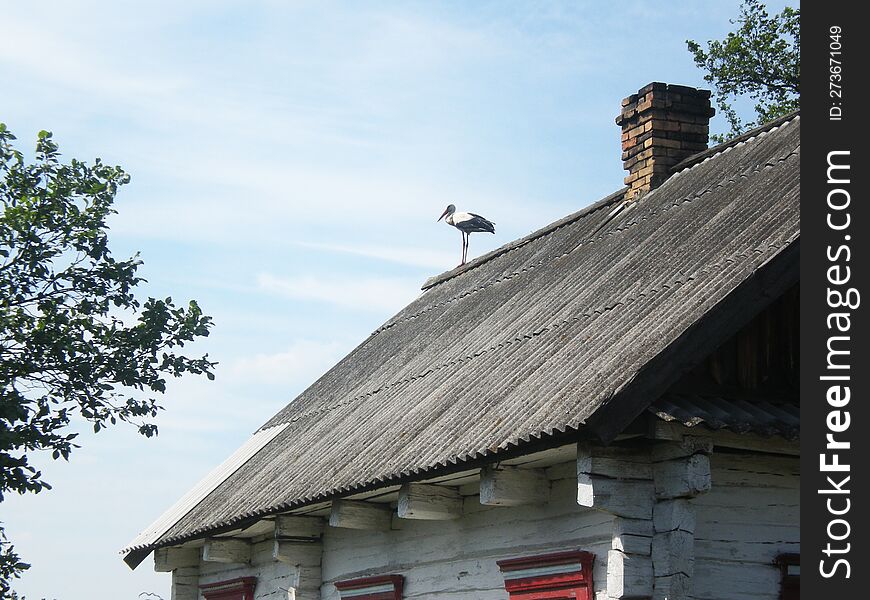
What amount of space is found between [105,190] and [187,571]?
4.21 metres

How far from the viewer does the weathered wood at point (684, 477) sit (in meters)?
7.48

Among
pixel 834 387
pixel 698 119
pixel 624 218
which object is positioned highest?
pixel 698 119

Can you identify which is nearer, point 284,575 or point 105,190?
point 284,575

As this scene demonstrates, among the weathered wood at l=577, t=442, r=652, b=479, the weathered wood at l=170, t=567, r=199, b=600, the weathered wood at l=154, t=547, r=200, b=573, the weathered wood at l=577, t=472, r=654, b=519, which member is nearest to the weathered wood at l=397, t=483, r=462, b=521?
the weathered wood at l=577, t=472, r=654, b=519

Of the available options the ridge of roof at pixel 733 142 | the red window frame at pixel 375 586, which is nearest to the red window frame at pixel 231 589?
the red window frame at pixel 375 586

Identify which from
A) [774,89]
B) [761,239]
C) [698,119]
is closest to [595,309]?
[761,239]

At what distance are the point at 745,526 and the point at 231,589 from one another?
6.60 m

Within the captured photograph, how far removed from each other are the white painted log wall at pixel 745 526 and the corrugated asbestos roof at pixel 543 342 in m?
0.85

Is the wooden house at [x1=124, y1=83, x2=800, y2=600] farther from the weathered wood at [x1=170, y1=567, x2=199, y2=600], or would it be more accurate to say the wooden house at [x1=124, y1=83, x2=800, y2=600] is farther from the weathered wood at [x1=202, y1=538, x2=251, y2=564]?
the weathered wood at [x1=170, y1=567, x2=199, y2=600]

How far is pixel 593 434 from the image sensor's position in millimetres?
7191

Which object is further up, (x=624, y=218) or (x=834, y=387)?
(x=624, y=218)

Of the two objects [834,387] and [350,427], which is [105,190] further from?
[834,387]

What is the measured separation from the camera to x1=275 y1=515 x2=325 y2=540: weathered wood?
11.1 m

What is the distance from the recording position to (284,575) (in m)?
12.1
